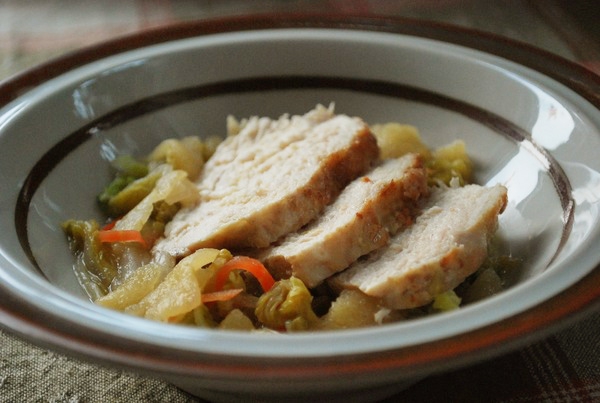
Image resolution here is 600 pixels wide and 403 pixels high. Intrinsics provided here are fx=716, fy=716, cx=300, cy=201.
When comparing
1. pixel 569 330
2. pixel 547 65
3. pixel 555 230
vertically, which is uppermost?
pixel 547 65

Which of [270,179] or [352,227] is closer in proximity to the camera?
[352,227]

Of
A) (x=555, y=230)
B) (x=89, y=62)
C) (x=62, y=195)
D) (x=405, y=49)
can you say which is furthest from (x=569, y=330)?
(x=89, y=62)

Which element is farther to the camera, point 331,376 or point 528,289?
point 528,289

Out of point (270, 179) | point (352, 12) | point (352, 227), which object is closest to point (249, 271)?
point (352, 227)

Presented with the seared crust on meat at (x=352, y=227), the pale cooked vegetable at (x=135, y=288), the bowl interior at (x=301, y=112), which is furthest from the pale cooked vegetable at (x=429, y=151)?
the pale cooked vegetable at (x=135, y=288)

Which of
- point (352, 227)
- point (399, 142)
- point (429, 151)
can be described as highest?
point (352, 227)

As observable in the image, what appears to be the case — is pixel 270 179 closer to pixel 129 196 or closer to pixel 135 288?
pixel 129 196

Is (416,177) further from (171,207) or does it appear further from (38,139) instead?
(38,139)
